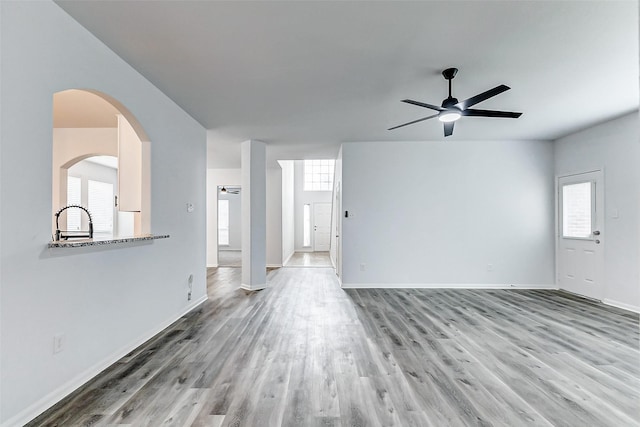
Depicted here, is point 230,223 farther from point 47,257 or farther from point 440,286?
point 47,257

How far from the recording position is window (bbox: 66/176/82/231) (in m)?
7.06

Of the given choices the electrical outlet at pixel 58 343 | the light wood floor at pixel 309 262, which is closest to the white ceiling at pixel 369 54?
the electrical outlet at pixel 58 343

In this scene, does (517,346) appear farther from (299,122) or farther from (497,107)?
(299,122)

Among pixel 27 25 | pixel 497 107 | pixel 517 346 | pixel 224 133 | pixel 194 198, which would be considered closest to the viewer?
pixel 27 25

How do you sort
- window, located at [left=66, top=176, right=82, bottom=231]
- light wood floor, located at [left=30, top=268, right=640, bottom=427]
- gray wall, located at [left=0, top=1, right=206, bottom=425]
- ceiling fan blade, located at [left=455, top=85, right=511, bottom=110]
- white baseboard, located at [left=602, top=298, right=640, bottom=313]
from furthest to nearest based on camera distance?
window, located at [left=66, top=176, right=82, bottom=231]
white baseboard, located at [left=602, top=298, right=640, bottom=313]
ceiling fan blade, located at [left=455, top=85, right=511, bottom=110]
light wood floor, located at [left=30, top=268, right=640, bottom=427]
gray wall, located at [left=0, top=1, right=206, bottom=425]

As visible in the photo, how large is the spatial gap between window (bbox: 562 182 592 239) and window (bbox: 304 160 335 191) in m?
7.60

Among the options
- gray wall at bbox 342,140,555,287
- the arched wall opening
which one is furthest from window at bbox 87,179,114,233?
gray wall at bbox 342,140,555,287

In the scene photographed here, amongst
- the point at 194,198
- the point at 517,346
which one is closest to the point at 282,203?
the point at 194,198

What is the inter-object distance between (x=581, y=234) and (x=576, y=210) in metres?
0.40

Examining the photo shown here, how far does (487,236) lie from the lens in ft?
17.4

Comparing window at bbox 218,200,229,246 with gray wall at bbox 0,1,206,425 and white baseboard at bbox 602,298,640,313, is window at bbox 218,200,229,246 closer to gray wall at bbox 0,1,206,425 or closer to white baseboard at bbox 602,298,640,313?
gray wall at bbox 0,1,206,425

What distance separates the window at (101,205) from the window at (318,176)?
6.38 m

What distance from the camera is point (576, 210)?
4844 millimetres

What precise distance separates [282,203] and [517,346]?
19.2 ft
